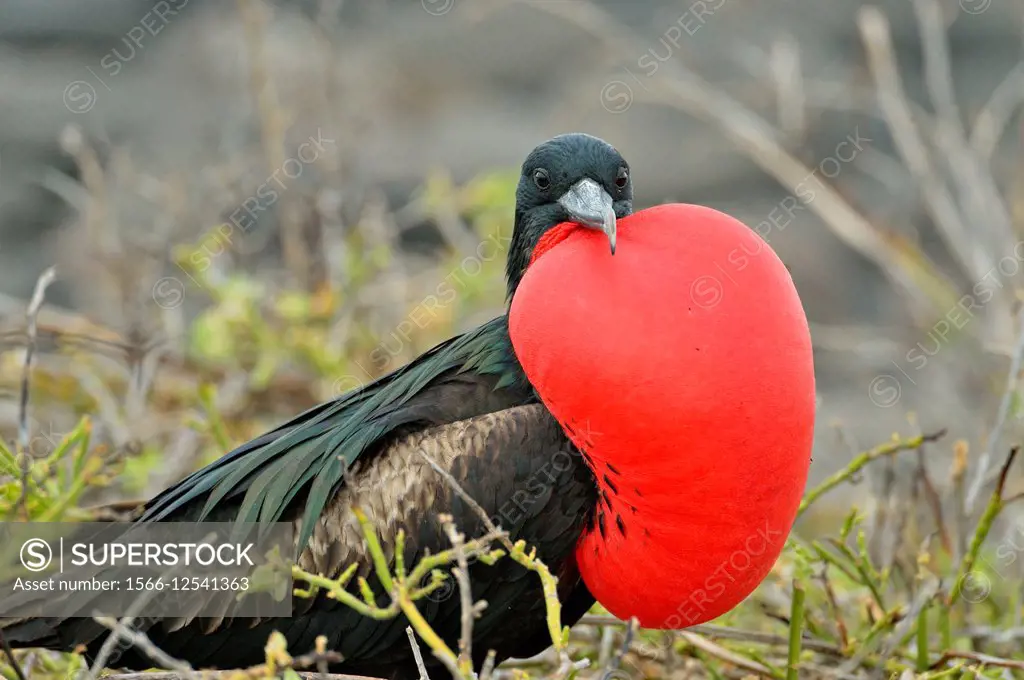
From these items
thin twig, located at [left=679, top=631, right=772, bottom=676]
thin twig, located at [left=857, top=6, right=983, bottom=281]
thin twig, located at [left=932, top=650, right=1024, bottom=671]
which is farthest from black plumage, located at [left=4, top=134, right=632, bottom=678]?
thin twig, located at [left=857, top=6, right=983, bottom=281]

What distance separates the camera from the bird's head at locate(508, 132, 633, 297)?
279 cm

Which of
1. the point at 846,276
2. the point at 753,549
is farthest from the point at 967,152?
the point at 846,276

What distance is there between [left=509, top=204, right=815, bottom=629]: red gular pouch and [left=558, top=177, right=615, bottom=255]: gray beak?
5 centimetres

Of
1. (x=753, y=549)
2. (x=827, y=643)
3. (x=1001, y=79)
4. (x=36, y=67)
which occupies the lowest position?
(x=827, y=643)

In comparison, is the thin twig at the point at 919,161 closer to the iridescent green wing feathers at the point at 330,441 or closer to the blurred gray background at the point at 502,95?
the iridescent green wing feathers at the point at 330,441

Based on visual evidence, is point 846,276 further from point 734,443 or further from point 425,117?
point 734,443

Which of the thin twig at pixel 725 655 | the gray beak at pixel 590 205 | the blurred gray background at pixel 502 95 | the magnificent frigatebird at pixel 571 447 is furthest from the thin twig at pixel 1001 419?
the blurred gray background at pixel 502 95

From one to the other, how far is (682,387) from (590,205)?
1.85ft

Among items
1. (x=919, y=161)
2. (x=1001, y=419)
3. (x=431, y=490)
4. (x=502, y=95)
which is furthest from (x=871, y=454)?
(x=502, y=95)

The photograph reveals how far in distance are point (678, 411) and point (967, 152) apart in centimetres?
265

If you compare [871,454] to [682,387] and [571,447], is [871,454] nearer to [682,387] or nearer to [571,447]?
[571,447]

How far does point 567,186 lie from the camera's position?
2898 mm

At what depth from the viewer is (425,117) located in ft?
29.7

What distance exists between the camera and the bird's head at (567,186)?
110 inches
